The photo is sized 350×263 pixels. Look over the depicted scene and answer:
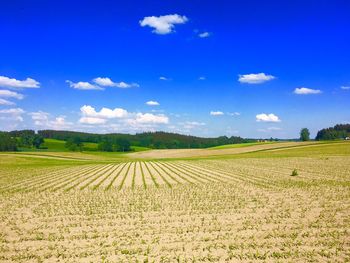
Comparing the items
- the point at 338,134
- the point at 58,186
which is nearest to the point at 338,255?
the point at 58,186

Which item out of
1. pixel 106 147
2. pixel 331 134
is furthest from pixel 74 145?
pixel 331 134

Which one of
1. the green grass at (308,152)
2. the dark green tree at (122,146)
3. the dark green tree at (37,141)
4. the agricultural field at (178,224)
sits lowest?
the agricultural field at (178,224)

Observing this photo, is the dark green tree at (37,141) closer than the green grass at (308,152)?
No

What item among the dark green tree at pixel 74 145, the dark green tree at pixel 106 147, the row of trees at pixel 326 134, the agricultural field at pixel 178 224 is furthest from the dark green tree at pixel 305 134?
the agricultural field at pixel 178 224

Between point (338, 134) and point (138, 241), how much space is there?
187718mm

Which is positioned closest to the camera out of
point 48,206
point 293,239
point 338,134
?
point 293,239

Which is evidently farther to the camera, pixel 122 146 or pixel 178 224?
pixel 122 146

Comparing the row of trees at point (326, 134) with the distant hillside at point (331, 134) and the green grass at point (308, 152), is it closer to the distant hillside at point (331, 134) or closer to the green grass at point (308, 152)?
the distant hillside at point (331, 134)

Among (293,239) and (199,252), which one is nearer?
(199,252)

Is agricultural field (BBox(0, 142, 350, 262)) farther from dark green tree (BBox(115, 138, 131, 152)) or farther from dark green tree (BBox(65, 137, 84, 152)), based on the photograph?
dark green tree (BBox(115, 138, 131, 152))

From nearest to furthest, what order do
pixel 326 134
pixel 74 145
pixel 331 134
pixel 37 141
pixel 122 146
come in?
pixel 74 145, pixel 122 146, pixel 37 141, pixel 331 134, pixel 326 134

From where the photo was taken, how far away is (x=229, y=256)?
41.5 ft

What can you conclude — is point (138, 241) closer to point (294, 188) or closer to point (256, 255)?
point (256, 255)

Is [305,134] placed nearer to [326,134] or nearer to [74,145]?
[326,134]
